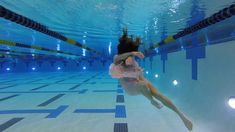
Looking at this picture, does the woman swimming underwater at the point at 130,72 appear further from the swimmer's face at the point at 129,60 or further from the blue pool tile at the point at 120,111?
the blue pool tile at the point at 120,111

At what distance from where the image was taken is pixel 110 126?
13.9 ft

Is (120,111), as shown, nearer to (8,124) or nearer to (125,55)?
(8,124)

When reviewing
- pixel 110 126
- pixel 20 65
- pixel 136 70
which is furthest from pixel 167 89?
pixel 20 65

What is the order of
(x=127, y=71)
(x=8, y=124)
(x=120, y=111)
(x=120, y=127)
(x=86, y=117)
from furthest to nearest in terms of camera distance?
(x=120, y=111) → (x=86, y=117) → (x=8, y=124) → (x=120, y=127) → (x=127, y=71)

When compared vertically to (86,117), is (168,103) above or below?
above

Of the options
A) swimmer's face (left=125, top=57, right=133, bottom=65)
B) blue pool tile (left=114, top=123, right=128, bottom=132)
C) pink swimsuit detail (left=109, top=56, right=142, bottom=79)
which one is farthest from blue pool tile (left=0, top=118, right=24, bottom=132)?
swimmer's face (left=125, top=57, right=133, bottom=65)

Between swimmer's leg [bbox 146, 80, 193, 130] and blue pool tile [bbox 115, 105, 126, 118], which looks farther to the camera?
blue pool tile [bbox 115, 105, 126, 118]

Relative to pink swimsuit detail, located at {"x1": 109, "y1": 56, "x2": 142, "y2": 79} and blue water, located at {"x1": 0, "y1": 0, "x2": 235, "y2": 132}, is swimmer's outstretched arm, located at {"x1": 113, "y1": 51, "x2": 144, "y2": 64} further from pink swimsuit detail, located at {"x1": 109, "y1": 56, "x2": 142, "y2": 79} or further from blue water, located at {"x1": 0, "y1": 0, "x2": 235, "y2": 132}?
blue water, located at {"x1": 0, "y1": 0, "x2": 235, "y2": 132}

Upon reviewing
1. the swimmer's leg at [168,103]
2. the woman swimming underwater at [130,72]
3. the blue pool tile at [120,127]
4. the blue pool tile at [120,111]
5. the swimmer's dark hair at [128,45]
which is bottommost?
the blue pool tile at [120,127]

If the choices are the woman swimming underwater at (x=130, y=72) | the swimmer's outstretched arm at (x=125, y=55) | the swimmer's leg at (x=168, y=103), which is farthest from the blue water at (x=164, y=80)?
the swimmer's outstretched arm at (x=125, y=55)

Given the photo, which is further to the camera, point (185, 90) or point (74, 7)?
point (74, 7)

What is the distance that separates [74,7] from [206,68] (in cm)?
379

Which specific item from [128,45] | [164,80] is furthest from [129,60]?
[164,80]

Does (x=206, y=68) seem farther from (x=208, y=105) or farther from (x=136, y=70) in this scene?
(x=136, y=70)
